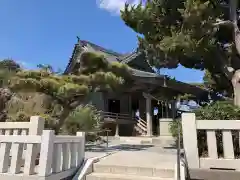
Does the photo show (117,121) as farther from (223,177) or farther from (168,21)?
(223,177)

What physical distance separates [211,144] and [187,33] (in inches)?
197

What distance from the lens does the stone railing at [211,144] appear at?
3852 mm

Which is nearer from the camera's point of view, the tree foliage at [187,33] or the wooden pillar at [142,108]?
the tree foliage at [187,33]

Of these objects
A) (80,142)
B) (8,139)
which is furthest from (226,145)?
(8,139)

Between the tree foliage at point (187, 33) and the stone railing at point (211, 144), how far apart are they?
4418 millimetres

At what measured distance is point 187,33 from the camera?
26.0 ft

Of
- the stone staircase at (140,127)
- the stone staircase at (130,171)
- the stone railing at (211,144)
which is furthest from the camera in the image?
the stone staircase at (140,127)

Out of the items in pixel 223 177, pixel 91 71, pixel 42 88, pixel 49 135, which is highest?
pixel 91 71

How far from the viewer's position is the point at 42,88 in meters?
7.79

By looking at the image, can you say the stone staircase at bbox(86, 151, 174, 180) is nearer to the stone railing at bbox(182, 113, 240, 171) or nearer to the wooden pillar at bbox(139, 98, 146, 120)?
the stone railing at bbox(182, 113, 240, 171)

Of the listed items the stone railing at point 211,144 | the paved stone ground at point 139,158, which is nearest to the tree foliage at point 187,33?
the paved stone ground at point 139,158

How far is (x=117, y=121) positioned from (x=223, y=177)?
1293cm

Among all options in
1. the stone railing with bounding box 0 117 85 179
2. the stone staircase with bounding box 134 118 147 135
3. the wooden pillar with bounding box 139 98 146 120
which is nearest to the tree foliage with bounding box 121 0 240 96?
the stone railing with bounding box 0 117 85 179

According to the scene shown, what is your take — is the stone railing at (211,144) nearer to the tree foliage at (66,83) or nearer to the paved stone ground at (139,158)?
the paved stone ground at (139,158)
